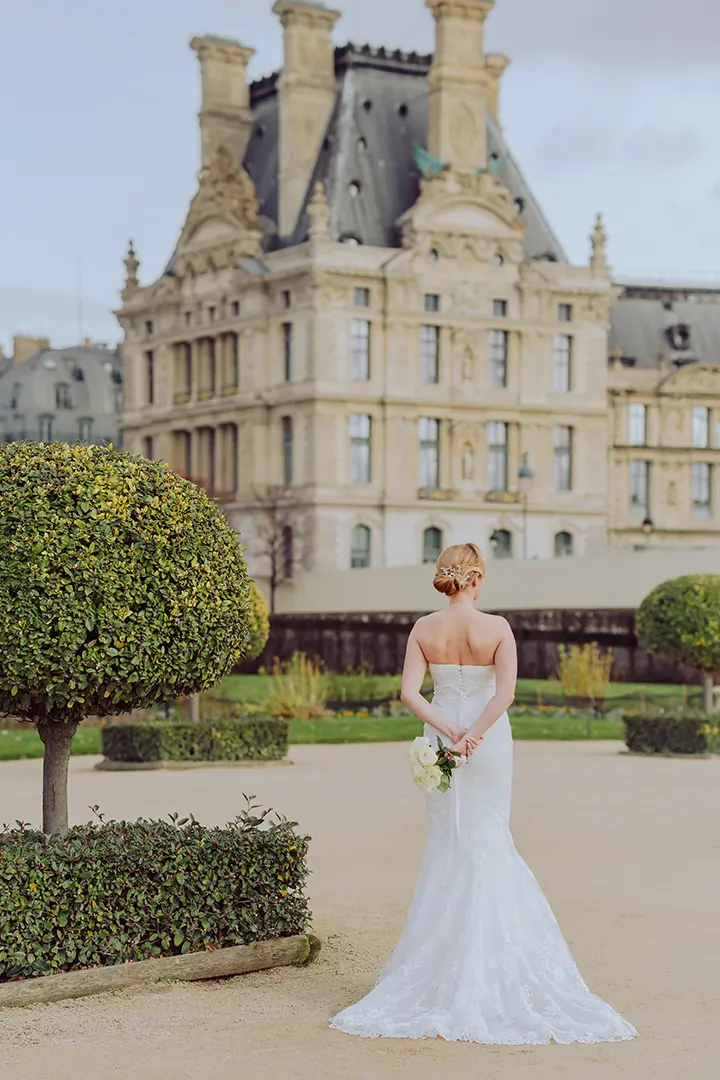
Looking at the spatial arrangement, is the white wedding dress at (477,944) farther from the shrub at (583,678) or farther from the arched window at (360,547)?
the arched window at (360,547)

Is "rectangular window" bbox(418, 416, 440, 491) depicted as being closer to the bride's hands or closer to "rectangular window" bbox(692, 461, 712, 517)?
"rectangular window" bbox(692, 461, 712, 517)

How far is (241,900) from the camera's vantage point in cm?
1243

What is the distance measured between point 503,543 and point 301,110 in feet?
79.0

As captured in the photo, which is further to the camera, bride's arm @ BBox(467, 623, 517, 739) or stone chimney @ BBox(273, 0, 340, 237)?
stone chimney @ BBox(273, 0, 340, 237)

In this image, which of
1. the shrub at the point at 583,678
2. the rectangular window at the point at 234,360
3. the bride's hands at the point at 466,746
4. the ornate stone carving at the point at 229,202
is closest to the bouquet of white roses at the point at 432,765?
the bride's hands at the point at 466,746

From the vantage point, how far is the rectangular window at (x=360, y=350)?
98500 millimetres

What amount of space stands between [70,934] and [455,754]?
2.52m

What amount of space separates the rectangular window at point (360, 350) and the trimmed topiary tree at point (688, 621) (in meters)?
66.3

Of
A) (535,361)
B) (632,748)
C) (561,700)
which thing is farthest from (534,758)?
(535,361)

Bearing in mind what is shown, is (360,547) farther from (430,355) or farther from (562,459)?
(562,459)

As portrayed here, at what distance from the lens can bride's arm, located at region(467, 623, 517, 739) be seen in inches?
434

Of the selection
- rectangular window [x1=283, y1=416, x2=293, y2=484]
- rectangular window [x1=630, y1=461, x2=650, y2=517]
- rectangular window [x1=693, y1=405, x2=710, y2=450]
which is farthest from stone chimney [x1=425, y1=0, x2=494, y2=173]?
rectangular window [x1=693, y1=405, x2=710, y2=450]

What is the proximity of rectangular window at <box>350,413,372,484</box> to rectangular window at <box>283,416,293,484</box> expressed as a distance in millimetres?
2993

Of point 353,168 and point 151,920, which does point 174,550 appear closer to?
point 151,920
